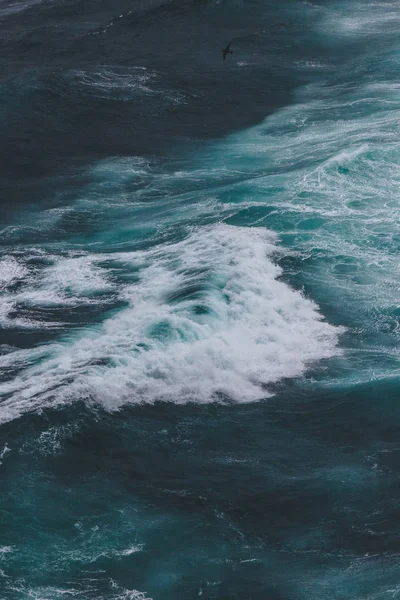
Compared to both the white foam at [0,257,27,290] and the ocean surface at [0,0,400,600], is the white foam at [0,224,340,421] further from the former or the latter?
the white foam at [0,257,27,290]

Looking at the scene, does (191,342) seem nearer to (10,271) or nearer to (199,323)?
(199,323)

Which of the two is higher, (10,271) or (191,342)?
(10,271)

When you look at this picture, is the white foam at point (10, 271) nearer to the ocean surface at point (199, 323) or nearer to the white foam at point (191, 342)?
the ocean surface at point (199, 323)

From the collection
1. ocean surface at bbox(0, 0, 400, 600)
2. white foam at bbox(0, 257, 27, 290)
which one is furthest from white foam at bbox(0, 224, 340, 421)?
white foam at bbox(0, 257, 27, 290)

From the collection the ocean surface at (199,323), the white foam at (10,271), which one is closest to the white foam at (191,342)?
the ocean surface at (199,323)

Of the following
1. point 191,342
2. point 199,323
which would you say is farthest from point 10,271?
point 191,342

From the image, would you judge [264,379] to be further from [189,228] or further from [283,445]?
[189,228]
